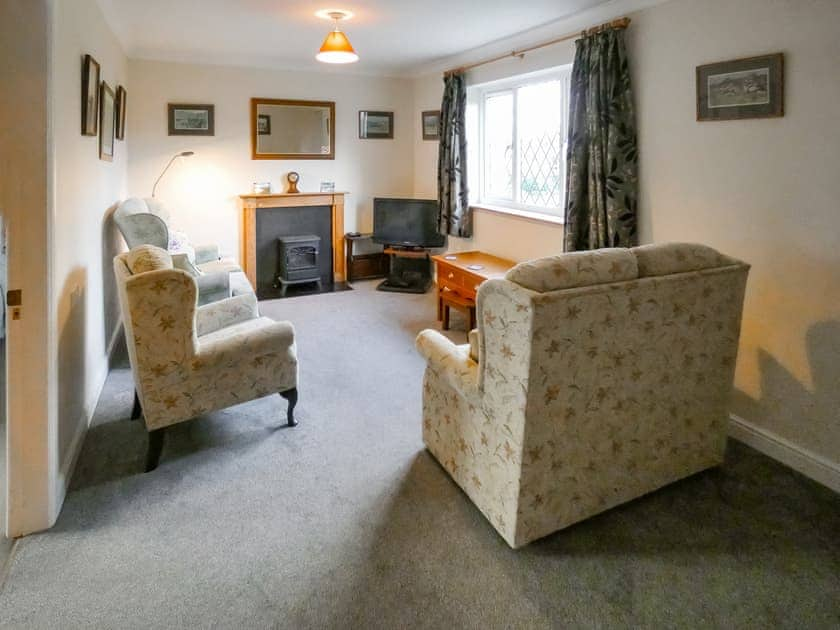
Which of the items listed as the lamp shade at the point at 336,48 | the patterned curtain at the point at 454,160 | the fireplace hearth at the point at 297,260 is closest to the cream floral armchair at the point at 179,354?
the lamp shade at the point at 336,48

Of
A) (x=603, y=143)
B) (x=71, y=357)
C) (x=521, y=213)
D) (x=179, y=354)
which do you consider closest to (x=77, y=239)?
(x=71, y=357)

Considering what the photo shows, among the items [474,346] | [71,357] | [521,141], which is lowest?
[71,357]

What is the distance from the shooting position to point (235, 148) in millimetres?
5871

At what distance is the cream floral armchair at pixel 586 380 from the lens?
1879 millimetres

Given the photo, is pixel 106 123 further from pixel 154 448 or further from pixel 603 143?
pixel 603 143

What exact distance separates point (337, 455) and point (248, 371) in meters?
0.59

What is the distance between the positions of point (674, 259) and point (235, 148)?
193 inches

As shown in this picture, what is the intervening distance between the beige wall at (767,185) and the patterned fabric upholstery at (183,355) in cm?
227

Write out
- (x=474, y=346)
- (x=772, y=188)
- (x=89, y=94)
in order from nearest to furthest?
(x=474, y=346)
(x=772, y=188)
(x=89, y=94)

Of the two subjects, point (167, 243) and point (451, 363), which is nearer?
point (451, 363)

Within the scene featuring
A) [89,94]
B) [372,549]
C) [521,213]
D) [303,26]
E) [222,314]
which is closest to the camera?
[372,549]

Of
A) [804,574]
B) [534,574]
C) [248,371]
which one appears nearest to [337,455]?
[248,371]

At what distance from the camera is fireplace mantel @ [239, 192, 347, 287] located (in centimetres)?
596

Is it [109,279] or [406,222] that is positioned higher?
[406,222]
